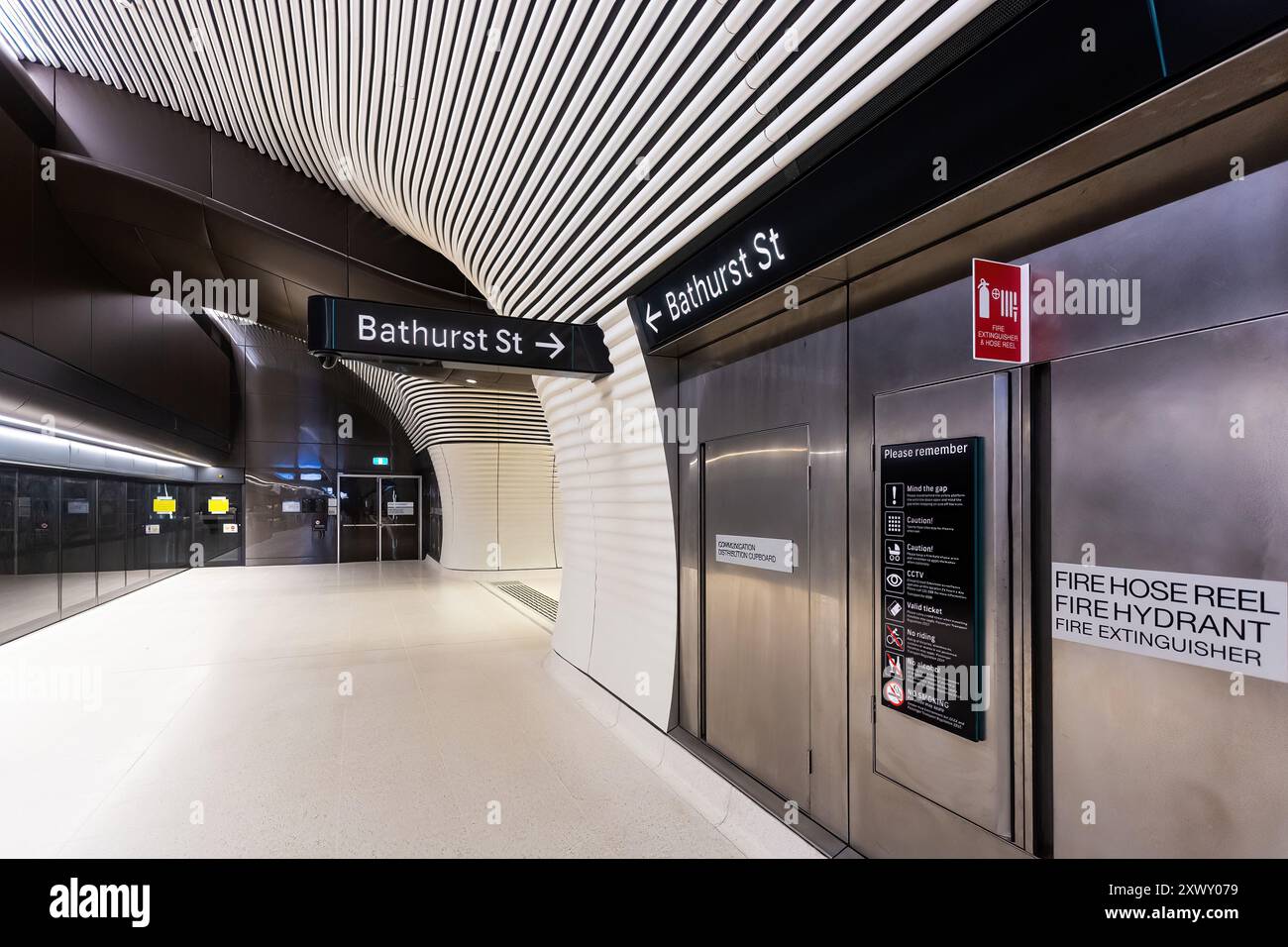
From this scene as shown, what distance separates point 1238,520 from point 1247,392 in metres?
0.35

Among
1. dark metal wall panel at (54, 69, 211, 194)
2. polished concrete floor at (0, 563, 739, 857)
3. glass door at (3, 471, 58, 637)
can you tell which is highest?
dark metal wall panel at (54, 69, 211, 194)

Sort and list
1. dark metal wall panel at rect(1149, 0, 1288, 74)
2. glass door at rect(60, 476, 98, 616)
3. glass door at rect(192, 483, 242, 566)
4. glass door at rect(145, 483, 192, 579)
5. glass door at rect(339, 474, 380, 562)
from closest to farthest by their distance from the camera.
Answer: dark metal wall panel at rect(1149, 0, 1288, 74), glass door at rect(60, 476, 98, 616), glass door at rect(145, 483, 192, 579), glass door at rect(192, 483, 242, 566), glass door at rect(339, 474, 380, 562)

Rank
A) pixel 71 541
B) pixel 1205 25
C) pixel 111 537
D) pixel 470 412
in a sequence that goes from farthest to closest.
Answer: pixel 470 412 < pixel 111 537 < pixel 71 541 < pixel 1205 25

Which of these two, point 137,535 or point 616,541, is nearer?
point 616,541

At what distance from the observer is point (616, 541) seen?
571cm

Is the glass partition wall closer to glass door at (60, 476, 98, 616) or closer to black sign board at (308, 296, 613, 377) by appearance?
glass door at (60, 476, 98, 616)

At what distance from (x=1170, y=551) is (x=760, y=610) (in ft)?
7.08

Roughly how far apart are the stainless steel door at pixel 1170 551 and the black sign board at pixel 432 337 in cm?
304

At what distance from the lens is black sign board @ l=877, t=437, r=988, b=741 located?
2.53 m

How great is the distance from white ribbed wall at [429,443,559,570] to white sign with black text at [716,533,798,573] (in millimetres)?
9944

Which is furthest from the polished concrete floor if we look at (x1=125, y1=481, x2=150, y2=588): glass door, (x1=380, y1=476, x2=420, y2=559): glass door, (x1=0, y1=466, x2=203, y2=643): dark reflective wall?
(x1=380, y1=476, x2=420, y2=559): glass door

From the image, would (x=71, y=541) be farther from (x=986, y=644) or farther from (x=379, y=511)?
(x=986, y=644)

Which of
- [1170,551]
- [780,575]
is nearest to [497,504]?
[780,575]

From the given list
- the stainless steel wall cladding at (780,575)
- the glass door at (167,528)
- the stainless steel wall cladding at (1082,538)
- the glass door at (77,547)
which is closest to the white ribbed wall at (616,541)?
the stainless steel wall cladding at (780,575)
